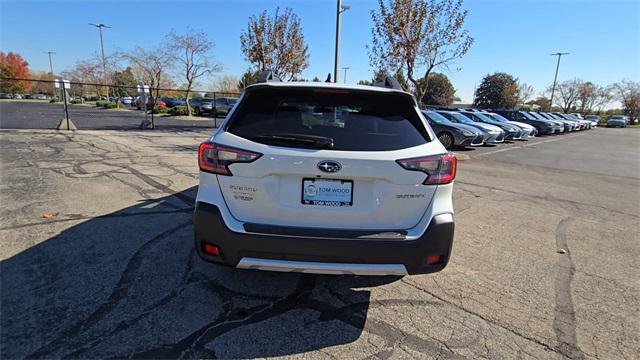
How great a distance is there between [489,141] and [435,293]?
51.7ft

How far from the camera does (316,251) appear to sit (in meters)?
2.37

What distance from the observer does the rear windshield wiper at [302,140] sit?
7.85 feet

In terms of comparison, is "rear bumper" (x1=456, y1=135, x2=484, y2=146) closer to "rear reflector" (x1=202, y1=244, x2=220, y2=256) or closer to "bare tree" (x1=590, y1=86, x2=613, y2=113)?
"rear reflector" (x1=202, y1=244, x2=220, y2=256)

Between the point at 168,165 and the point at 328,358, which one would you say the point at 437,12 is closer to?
the point at 168,165

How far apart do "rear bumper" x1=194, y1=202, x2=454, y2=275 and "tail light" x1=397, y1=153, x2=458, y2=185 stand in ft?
0.94

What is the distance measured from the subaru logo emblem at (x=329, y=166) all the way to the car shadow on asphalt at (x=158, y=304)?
1202mm

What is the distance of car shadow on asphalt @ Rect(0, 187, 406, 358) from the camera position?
233 cm

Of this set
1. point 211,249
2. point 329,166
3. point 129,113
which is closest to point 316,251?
point 329,166

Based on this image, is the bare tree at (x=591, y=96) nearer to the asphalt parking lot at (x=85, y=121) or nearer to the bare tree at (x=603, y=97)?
the bare tree at (x=603, y=97)

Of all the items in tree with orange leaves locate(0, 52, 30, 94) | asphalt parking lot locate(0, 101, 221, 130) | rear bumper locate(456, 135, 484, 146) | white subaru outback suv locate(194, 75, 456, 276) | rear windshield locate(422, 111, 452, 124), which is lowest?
asphalt parking lot locate(0, 101, 221, 130)

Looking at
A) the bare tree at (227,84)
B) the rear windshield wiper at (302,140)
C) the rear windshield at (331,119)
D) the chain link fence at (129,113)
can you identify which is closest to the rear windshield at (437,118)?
the chain link fence at (129,113)

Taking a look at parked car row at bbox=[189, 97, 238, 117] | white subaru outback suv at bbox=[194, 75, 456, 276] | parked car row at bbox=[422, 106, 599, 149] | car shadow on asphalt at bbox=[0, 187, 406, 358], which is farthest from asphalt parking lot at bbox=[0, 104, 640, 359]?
parked car row at bbox=[189, 97, 238, 117]

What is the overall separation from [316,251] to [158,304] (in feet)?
4.63

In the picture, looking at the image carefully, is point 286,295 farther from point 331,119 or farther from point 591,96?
point 591,96
